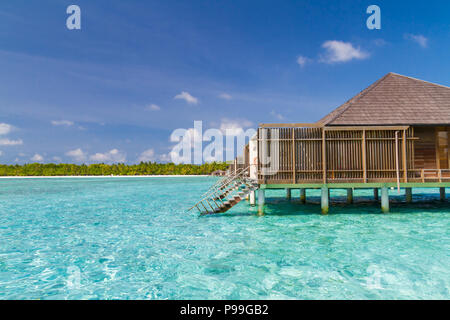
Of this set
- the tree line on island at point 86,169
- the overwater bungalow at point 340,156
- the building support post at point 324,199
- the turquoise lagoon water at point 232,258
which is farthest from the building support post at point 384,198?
the tree line on island at point 86,169

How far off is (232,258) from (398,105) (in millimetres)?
13834

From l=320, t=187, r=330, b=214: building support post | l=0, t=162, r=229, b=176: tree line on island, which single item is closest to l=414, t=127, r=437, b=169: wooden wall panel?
l=320, t=187, r=330, b=214: building support post

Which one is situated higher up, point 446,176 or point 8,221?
point 446,176

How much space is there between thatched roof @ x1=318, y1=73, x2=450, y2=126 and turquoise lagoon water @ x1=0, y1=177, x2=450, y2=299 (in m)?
5.15

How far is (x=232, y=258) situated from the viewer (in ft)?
29.0

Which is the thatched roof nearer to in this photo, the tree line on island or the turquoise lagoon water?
the turquoise lagoon water

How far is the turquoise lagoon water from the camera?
676cm

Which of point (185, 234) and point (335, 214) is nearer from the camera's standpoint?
point (185, 234)

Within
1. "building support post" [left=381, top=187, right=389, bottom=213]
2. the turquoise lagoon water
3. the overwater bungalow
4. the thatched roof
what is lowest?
the turquoise lagoon water

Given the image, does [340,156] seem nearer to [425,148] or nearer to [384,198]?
[384,198]

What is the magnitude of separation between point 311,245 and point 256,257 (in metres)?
2.38
